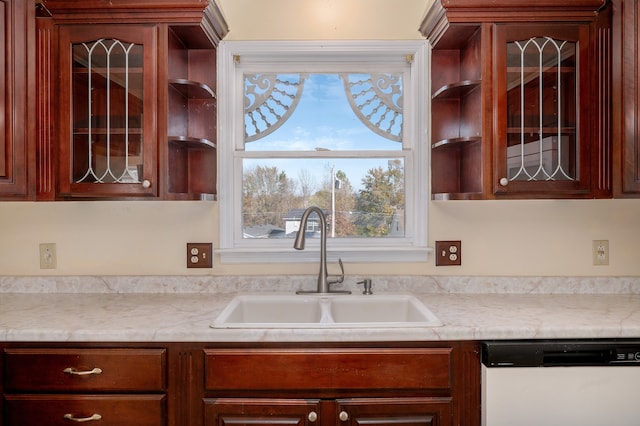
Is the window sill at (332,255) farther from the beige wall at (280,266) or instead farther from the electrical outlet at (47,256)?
the electrical outlet at (47,256)

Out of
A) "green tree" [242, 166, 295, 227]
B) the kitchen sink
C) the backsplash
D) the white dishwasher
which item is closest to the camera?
the white dishwasher

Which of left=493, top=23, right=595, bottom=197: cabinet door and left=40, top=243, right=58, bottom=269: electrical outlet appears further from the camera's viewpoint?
left=40, top=243, right=58, bottom=269: electrical outlet

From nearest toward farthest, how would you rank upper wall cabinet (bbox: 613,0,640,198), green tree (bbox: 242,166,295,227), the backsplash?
1. upper wall cabinet (bbox: 613,0,640,198)
2. the backsplash
3. green tree (bbox: 242,166,295,227)

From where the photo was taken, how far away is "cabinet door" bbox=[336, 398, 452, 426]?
137 cm

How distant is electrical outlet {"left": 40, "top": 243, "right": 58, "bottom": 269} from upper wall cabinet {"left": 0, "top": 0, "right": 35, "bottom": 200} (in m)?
0.42

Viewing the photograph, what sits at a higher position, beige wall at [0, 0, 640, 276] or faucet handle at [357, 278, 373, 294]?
beige wall at [0, 0, 640, 276]

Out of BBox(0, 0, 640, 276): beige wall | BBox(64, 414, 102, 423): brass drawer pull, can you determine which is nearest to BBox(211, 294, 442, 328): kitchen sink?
BBox(0, 0, 640, 276): beige wall

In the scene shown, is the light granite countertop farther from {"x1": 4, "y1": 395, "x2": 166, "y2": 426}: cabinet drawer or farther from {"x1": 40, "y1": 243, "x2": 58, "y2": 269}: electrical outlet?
{"x1": 4, "y1": 395, "x2": 166, "y2": 426}: cabinet drawer

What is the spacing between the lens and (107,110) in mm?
1659

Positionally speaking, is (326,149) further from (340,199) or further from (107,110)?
(107,110)

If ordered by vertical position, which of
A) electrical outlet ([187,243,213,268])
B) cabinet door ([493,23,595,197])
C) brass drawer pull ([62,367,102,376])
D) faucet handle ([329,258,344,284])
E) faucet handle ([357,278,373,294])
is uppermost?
cabinet door ([493,23,595,197])

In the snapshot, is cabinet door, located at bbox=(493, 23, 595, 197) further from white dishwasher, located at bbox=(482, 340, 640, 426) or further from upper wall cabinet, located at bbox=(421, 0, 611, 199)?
white dishwasher, located at bbox=(482, 340, 640, 426)

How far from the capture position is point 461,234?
1998mm

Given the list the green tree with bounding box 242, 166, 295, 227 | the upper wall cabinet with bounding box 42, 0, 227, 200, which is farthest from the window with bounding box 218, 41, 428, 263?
the upper wall cabinet with bounding box 42, 0, 227, 200
